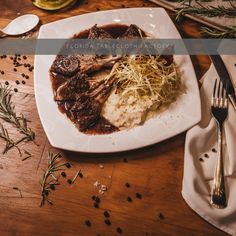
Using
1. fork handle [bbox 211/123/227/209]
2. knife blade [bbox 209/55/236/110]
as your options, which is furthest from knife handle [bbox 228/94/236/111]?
fork handle [bbox 211/123/227/209]

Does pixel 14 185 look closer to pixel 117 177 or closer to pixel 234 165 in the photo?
pixel 117 177

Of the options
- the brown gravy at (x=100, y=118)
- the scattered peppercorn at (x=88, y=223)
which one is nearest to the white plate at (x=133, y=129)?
the brown gravy at (x=100, y=118)

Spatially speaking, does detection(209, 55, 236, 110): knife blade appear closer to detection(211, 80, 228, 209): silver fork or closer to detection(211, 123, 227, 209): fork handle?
detection(211, 80, 228, 209): silver fork

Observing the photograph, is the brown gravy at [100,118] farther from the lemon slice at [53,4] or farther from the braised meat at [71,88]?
the lemon slice at [53,4]

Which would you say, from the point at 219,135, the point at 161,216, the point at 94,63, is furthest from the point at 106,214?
the point at 94,63

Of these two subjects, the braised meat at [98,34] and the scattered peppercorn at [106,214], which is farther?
the braised meat at [98,34]

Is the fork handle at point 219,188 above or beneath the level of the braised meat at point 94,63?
beneath

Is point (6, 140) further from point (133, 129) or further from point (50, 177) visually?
point (133, 129)
